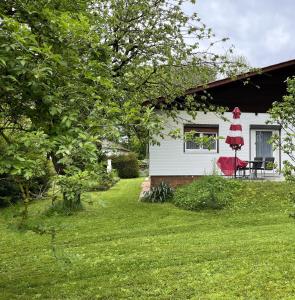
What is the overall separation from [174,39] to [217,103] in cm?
483

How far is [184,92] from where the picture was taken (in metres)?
15.4

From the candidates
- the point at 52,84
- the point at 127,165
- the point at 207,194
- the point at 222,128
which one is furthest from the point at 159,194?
the point at 127,165

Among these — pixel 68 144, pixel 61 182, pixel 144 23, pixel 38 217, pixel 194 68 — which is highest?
pixel 144 23

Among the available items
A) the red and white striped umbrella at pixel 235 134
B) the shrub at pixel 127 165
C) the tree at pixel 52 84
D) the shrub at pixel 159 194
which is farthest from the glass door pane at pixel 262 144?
the tree at pixel 52 84

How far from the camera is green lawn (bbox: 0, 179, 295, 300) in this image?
19.5ft

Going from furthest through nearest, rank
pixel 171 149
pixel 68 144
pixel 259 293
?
pixel 171 149 < pixel 259 293 < pixel 68 144

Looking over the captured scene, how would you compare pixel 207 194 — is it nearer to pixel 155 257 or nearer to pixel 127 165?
pixel 155 257

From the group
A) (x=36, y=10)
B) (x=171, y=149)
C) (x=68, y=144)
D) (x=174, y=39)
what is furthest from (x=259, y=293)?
(x=171, y=149)

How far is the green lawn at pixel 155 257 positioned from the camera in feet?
19.5

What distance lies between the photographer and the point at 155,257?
7.87 m

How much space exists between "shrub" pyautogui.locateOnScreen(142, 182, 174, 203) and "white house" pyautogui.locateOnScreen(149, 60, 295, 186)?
138 centimetres

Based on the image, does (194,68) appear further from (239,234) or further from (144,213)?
(239,234)

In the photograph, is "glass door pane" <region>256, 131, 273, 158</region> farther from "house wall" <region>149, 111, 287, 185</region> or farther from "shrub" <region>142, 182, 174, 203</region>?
"shrub" <region>142, 182, 174, 203</region>

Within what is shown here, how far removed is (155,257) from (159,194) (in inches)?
321
